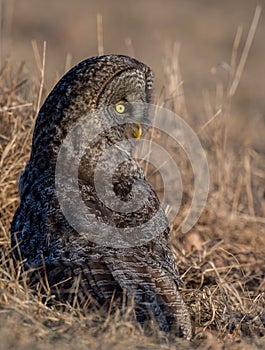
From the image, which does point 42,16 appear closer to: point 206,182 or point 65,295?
point 206,182

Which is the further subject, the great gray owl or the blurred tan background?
the blurred tan background

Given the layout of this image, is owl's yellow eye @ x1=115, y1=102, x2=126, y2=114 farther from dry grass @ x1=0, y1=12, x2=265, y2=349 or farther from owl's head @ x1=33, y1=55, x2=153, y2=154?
dry grass @ x1=0, y1=12, x2=265, y2=349

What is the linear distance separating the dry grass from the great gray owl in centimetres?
17

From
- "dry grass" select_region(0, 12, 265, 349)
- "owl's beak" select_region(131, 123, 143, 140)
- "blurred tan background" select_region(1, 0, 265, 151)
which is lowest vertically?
"dry grass" select_region(0, 12, 265, 349)

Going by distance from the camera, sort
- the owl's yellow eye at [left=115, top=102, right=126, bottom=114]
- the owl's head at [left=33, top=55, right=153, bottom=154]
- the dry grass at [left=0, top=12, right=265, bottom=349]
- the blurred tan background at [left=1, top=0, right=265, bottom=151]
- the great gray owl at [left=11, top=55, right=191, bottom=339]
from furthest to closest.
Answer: the blurred tan background at [left=1, top=0, right=265, bottom=151]
the owl's yellow eye at [left=115, top=102, right=126, bottom=114]
the owl's head at [left=33, top=55, right=153, bottom=154]
the great gray owl at [left=11, top=55, right=191, bottom=339]
the dry grass at [left=0, top=12, right=265, bottom=349]

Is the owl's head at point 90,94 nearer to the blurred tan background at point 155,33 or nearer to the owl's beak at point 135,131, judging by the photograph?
the owl's beak at point 135,131

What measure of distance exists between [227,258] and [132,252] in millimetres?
2452

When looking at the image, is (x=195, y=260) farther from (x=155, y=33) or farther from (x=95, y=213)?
(x=155, y=33)

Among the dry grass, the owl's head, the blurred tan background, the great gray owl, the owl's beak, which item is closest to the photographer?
the dry grass

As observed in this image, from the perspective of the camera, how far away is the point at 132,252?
4.68 metres

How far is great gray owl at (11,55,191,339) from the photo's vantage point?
440cm

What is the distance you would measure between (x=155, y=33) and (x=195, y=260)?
8853mm

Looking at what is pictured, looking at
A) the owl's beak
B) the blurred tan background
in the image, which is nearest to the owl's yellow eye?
the owl's beak

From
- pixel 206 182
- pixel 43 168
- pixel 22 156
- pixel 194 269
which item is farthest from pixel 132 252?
pixel 206 182
